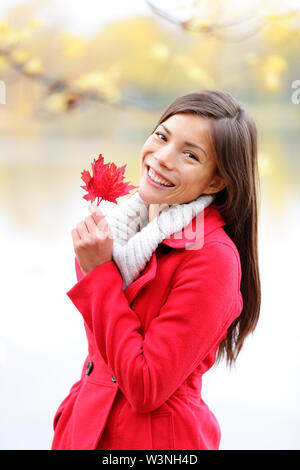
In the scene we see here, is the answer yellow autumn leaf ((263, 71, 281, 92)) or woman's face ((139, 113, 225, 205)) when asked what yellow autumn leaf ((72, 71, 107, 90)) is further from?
woman's face ((139, 113, 225, 205))

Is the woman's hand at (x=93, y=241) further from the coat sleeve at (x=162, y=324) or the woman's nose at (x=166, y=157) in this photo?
the woman's nose at (x=166, y=157)

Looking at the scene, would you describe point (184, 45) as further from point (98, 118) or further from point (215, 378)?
point (215, 378)

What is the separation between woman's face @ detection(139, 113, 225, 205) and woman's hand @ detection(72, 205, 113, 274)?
102 mm

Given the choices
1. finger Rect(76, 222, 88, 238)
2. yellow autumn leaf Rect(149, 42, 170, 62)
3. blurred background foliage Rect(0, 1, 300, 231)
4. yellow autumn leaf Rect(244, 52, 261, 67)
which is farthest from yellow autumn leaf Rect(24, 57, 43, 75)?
finger Rect(76, 222, 88, 238)

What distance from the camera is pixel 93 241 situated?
3.06 feet

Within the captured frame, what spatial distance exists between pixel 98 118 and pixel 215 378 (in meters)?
1.02

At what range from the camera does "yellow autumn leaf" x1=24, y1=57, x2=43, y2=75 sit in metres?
1.99

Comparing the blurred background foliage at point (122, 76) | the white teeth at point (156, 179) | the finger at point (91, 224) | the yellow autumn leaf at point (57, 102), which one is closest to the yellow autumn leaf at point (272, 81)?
the blurred background foliage at point (122, 76)

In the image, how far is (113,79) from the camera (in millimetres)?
2004

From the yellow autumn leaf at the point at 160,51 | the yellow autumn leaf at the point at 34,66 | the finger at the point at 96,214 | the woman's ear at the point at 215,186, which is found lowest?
the finger at the point at 96,214

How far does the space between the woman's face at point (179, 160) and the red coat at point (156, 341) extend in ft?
0.21

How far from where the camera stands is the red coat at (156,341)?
0.92 meters
